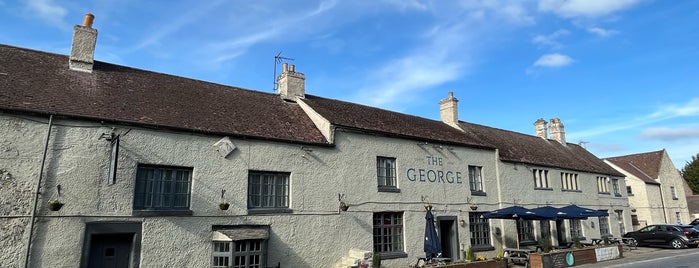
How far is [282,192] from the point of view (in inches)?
585

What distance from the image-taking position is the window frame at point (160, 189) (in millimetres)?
12273

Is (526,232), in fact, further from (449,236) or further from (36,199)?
(36,199)

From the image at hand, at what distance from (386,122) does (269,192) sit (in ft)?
23.6

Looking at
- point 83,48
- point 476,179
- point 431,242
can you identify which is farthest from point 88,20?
A: point 476,179

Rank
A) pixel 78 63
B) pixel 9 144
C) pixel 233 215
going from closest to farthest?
pixel 9 144
pixel 233 215
pixel 78 63

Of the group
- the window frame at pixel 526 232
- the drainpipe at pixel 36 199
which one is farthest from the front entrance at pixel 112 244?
the window frame at pixel 526 232

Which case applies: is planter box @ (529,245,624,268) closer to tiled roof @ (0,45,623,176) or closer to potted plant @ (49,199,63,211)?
tiled roof @ (0,45,623,176)

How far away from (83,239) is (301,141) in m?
6.90

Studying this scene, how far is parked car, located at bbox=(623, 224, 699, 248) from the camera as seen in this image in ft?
78.5

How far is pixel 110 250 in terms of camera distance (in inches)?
463

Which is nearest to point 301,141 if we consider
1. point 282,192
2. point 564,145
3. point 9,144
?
point 282,192

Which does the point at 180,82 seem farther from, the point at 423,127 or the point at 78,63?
the point at 423,127

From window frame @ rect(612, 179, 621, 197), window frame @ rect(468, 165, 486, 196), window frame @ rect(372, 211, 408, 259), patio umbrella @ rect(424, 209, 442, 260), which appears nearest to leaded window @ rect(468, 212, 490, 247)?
window frame @ rect(468, 165, 486, 196)

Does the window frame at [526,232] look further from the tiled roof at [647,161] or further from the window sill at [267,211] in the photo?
the tiled roof at [647,161]
